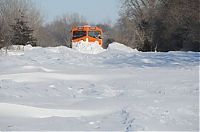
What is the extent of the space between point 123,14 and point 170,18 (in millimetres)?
18326

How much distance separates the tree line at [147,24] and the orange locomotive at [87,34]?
17.7 feet

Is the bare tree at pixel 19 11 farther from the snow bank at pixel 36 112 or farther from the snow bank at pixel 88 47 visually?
the snow bank at pixel 36 112

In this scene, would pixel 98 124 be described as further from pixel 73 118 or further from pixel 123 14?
pixel 123 14

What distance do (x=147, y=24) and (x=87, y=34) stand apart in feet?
76.0

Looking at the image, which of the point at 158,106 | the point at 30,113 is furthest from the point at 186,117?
the point at 30,113

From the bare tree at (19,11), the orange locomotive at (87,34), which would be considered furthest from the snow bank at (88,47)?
the bare tree at (19,11)

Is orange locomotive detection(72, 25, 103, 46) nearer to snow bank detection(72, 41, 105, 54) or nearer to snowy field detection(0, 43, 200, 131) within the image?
snow bank detection(72, 41, 105, 54)

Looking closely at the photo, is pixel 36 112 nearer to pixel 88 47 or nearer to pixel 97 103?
pixel 97 103

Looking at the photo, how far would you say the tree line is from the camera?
40300 mm

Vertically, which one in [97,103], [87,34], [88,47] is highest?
[87,34]

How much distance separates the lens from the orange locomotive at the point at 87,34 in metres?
37.5

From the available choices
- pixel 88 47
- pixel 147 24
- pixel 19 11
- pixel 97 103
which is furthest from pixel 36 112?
pixel 19 11

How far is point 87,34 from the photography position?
3744 centimetres

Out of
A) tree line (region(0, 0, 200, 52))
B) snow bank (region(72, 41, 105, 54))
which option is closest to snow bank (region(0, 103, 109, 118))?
tree line (region(0, 0, 200, 52))
